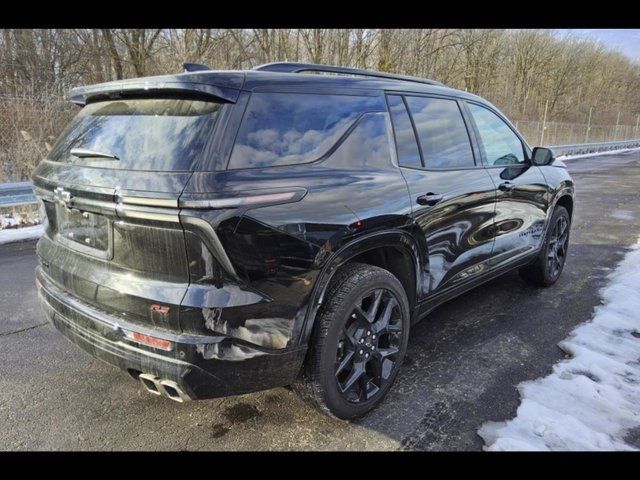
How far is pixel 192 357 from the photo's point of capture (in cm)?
204

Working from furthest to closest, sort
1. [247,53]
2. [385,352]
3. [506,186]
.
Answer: [247,53] < [506,186] < [385,352]

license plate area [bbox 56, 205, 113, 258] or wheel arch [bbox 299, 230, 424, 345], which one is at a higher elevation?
license plate area [bbox 56, 205, 113, 258]

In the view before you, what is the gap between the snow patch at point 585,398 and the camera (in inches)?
96.1

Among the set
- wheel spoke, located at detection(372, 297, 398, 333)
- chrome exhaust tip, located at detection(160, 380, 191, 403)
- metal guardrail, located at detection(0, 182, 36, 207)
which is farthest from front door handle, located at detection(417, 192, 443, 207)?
metal guardrail, located at detection(0, 182, 36, 207)

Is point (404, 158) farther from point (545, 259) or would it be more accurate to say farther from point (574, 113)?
point (574, 113)

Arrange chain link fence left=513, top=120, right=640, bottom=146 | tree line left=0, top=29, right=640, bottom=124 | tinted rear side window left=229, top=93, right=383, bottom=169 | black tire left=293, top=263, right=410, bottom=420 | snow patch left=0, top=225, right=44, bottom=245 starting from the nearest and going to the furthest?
1. tinted rear side window left=229, top=93, right=383, bottom=169
2. black tire left=293, top=263, right=410, bottom=420
3. snow patch left=0, top=225, right=44, bottom=245
4. tree line left=0, top=29, right=640, bottom=124
5. chain link fence left=513, top=120, right=640, bottom=146

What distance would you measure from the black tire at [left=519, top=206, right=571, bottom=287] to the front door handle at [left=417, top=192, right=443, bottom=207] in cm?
219

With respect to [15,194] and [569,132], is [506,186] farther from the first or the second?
[569,132]

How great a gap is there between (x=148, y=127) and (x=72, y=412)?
171 centimetres

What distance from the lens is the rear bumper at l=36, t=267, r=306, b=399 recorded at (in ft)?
6.73

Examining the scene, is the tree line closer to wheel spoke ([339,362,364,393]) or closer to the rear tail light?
the rear tail light

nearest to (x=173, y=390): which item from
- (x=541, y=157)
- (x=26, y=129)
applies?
(x=541, y=157)

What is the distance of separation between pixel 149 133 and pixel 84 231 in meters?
0.64

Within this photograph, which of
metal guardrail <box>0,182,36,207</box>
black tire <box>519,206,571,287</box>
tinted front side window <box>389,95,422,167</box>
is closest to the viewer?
tinted front side window <box>389,95,422,167</box>
